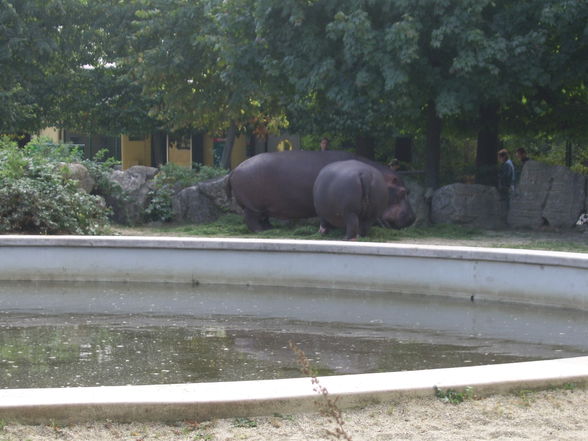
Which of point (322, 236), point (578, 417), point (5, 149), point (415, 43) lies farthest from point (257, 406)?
point (5, 149)

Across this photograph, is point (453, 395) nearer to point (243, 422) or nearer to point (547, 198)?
point (243, 422)

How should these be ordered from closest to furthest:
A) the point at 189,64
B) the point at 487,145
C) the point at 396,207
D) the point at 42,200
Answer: the point at 42,200 → the point at 396,207 → the point at 487,145 → the point at 189,64

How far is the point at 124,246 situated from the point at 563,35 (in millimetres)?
9213

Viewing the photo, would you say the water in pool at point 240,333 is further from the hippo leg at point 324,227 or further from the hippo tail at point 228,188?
the hippo tail at point 228,188

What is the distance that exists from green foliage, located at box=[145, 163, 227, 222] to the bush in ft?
6.39

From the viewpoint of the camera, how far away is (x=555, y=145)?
94.2ft

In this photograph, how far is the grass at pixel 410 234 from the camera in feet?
46.7

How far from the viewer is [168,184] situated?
734 inches

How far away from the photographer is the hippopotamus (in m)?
14.2

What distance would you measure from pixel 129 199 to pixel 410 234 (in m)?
5.73

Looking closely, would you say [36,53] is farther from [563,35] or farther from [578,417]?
[578,417]

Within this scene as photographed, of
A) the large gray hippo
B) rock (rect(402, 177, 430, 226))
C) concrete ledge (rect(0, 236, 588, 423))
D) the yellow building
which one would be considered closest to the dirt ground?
concrete ledge (rect(0, 236, 588, 423))

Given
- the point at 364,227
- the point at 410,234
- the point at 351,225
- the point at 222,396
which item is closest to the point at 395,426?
the point at 222,396

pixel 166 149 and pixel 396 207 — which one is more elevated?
pixel 166 149
